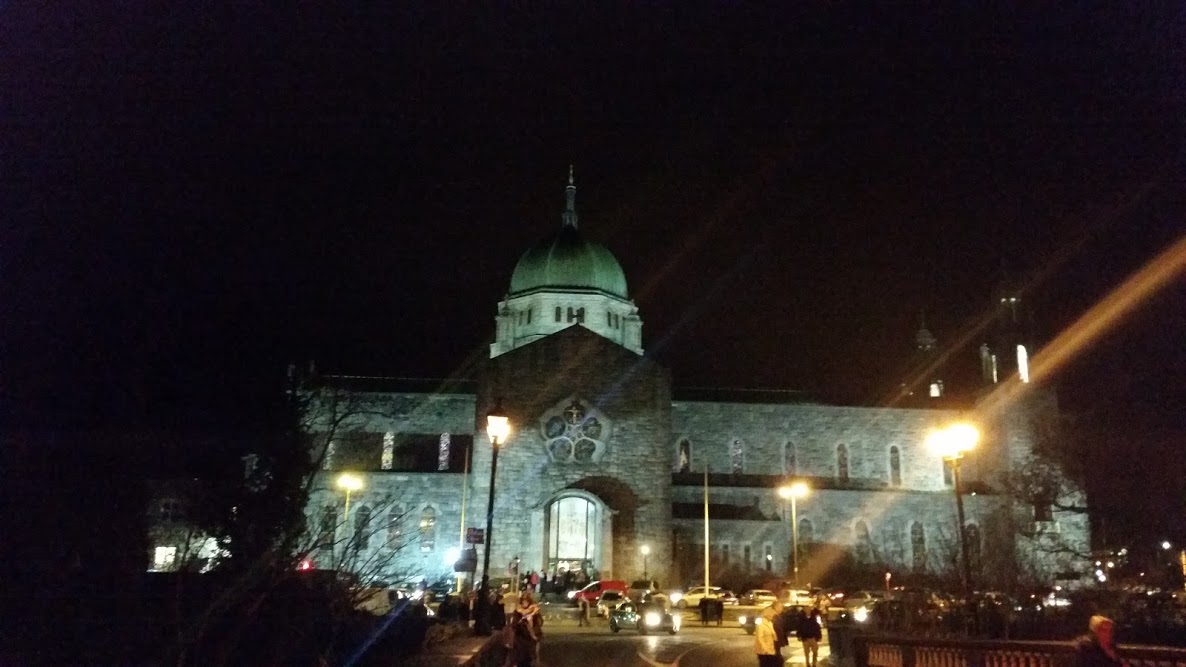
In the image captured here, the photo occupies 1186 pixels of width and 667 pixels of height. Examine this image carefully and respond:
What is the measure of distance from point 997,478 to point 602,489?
24.5 metres

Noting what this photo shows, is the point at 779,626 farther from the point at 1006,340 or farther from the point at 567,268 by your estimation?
the point at 1006,340

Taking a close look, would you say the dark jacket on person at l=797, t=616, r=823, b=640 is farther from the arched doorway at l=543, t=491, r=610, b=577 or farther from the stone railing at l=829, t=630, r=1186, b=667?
the arched doorway at l=543, t=491, r=610, b=577

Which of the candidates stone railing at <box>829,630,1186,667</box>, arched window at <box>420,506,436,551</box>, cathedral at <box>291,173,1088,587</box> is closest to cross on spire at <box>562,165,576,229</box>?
cathedral at <box>291,173,1088,587</box>

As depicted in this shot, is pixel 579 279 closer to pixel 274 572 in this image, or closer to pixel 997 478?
pixel 997 478

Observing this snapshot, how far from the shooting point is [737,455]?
192ft

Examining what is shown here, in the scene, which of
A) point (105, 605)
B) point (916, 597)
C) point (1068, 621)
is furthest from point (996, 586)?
point (105, 605)

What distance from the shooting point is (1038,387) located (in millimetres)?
59219

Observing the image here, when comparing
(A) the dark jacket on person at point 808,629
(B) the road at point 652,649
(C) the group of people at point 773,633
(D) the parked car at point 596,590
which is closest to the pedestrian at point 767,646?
(C) the group of people at point 773,633

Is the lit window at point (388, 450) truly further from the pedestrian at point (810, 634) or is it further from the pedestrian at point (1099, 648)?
the pedestrian at point (1099, 648)

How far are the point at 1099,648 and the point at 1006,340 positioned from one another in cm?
6280

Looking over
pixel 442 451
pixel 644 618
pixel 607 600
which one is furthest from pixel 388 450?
pixel 644 618

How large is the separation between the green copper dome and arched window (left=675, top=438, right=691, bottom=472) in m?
10.0

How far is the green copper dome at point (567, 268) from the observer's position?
59000 mm

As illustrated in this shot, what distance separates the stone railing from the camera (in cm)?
1070
